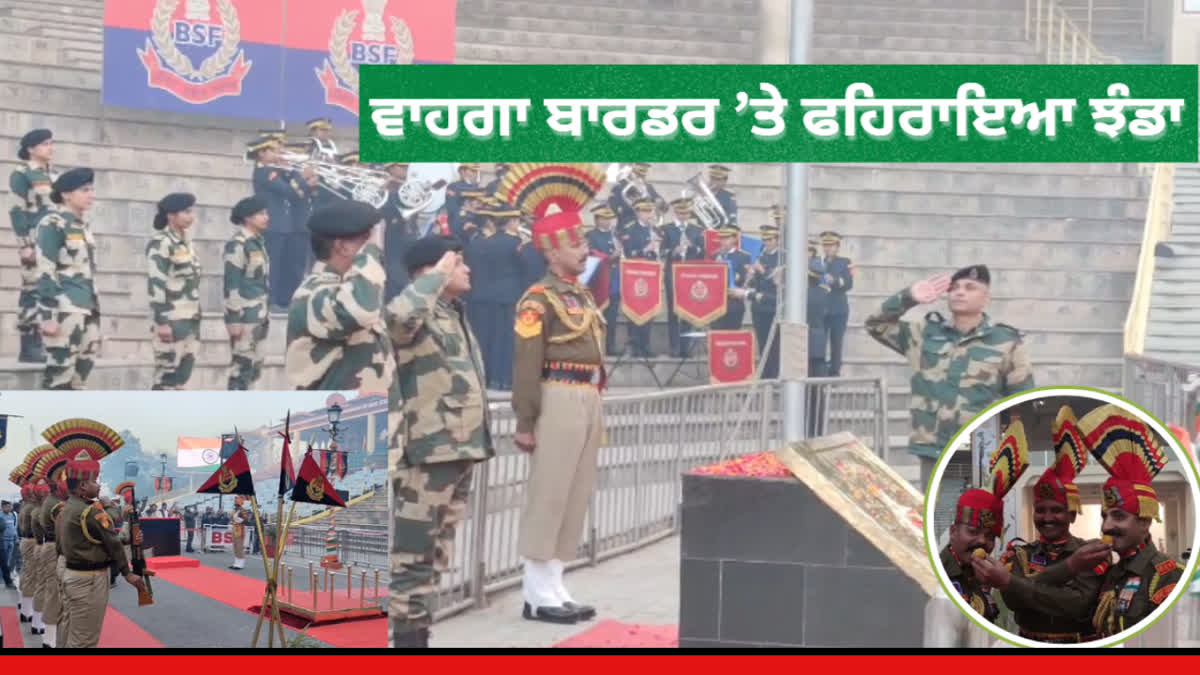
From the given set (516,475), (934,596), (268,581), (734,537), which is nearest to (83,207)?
(516,475)

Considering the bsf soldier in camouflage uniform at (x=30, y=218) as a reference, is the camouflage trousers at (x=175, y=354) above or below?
below

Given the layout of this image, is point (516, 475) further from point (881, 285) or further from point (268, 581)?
point (881, 285)

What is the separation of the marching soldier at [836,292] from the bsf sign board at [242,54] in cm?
233

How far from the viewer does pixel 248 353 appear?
830 cm

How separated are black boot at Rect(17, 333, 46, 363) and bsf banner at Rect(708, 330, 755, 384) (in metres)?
3.01

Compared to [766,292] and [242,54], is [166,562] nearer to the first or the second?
[766,292]

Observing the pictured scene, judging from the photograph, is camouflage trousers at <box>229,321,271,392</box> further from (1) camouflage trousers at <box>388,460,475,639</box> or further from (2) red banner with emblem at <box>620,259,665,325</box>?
(1) camouflage trousers at <box>388,460,475,639</box>

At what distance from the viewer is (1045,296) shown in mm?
8898

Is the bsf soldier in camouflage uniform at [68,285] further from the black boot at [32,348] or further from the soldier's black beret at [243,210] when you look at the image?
the soldier's black beret at [243,210]

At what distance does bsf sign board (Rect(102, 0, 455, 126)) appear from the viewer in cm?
823

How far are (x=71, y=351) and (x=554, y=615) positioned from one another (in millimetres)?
3233

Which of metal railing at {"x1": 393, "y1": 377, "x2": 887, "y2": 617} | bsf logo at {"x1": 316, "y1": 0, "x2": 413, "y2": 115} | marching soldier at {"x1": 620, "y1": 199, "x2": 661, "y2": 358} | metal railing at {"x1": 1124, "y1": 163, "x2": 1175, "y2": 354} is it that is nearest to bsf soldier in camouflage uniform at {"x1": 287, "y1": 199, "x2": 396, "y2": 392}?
metal railing at {"x1": 393, "y1": 377, "x2": 887, "y2": 617}

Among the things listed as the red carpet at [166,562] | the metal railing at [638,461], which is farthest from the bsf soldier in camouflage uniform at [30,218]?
the red carpet at [166,562]

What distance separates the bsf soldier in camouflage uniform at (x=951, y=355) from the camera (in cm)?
600
